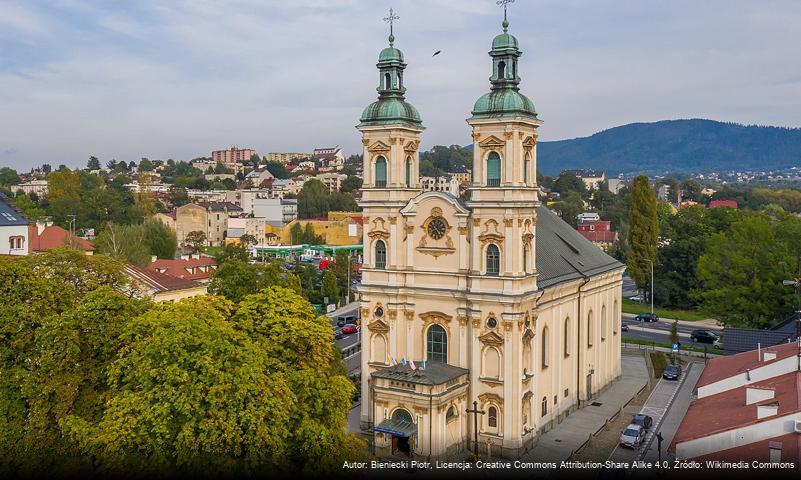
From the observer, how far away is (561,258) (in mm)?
45219

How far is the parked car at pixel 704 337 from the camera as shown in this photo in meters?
65.9

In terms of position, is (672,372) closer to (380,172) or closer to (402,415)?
(402,415)

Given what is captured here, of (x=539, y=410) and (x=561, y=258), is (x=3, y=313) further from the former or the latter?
(x=561, y=258)

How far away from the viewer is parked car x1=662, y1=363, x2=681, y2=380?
174ft

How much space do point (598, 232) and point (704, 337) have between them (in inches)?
3450

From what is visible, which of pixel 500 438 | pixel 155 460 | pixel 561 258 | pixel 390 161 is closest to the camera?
pixel 155 460

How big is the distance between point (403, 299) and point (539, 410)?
918 centimetres

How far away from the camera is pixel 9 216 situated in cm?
6256

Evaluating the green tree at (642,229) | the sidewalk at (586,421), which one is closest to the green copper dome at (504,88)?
the sidewalk at (586,421)

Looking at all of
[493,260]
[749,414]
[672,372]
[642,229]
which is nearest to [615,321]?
[672,372]

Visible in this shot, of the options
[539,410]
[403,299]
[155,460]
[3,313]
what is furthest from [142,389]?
[539,410]

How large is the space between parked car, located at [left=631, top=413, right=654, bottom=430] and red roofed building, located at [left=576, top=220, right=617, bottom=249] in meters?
102

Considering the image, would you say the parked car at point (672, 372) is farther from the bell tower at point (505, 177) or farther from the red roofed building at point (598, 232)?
the red roofed building at point (598, 232)

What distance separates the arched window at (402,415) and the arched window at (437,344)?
396 centimetres
